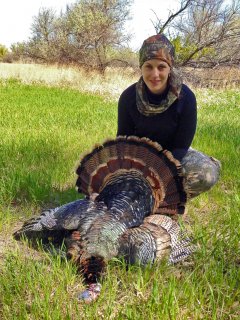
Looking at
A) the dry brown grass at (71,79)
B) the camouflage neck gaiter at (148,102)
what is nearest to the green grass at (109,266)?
the camouflage neck gaiter at (148,102)

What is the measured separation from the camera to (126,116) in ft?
11.0

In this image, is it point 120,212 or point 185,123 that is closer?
point 120,212

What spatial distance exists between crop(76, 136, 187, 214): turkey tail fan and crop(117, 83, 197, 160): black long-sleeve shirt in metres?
0.43

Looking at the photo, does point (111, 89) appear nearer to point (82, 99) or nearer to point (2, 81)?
point (82, 99)

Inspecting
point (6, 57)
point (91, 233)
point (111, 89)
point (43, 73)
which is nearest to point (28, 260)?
point (91, 233)

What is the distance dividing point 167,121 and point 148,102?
8.4 inches

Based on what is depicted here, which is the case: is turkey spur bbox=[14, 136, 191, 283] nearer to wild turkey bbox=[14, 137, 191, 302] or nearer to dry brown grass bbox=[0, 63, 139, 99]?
wild turkey bbox=[14, 137, 191, 302]

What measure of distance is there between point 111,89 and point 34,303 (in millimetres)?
11305

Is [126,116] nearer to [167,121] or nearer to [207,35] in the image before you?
[167,121]

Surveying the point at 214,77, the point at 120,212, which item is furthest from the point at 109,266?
the point at 214,77

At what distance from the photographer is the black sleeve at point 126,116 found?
332 cm

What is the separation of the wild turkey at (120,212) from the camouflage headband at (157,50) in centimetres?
69

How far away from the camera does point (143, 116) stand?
10.7ft

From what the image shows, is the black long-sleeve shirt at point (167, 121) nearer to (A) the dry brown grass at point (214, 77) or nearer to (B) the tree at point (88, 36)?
(A) the dry brown grass at point (214, 77)
